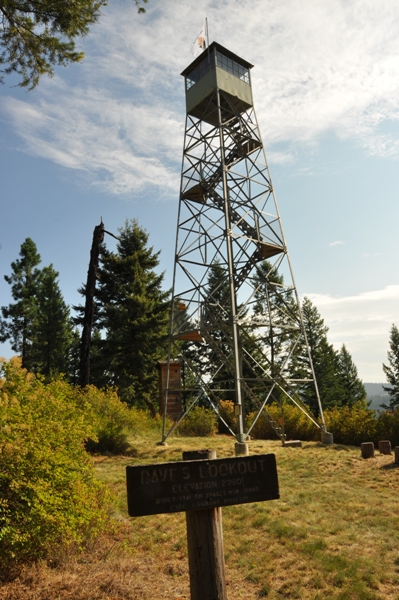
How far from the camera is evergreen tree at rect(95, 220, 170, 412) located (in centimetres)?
2819

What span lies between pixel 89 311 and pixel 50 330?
23398mm

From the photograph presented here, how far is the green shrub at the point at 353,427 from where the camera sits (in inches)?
595

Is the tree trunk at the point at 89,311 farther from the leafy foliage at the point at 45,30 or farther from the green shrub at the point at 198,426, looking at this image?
the leafy foliage at the point at 45,30

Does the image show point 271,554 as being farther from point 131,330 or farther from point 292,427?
point 131,330

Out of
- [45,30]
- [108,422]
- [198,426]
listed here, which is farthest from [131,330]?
[45,30]

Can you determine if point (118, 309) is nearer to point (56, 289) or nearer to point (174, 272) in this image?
point (174, 272)

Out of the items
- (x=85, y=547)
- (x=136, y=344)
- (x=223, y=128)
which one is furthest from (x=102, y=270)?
(x=85, y=547)

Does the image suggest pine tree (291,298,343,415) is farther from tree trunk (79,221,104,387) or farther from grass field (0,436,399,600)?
grass field (0,436,399,600)

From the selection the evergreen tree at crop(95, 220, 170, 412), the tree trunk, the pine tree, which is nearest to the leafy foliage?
the tree trunk

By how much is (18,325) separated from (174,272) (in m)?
29.4

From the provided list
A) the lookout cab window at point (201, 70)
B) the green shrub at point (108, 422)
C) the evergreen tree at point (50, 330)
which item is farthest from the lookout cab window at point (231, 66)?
the evergreen tree at point (50, 330)

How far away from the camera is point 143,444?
1495 cm

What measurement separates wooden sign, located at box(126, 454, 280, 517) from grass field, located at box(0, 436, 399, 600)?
1963 millimetres

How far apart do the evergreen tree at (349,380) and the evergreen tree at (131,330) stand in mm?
20167
